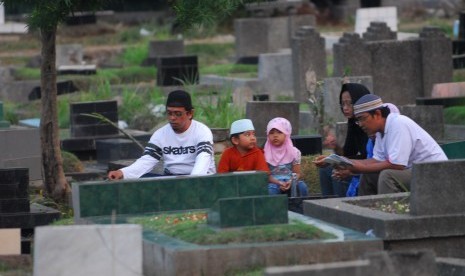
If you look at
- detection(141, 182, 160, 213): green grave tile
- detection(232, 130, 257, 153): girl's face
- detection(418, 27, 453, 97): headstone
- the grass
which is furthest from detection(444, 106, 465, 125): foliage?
the grass

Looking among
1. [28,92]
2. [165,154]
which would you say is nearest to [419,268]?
[165,154]

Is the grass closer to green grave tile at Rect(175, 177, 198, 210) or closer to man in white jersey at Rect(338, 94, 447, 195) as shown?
green grave tile at Rect(175, 177, 198, 210)

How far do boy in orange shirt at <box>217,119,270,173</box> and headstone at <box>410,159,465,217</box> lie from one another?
2.33 meters

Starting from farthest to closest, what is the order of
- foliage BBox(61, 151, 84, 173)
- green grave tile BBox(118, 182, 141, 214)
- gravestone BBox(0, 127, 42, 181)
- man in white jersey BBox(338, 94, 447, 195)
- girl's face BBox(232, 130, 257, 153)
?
foliage BBox(61, 151, 84, 173) → gravestone BBox(0, 127, 42, 181) → girl's face BBox(232, 130, 257, 153) → man in white jersey BBox(338, 94, 447, 195) → green grave tile BBox(118, 182, 141, 214)

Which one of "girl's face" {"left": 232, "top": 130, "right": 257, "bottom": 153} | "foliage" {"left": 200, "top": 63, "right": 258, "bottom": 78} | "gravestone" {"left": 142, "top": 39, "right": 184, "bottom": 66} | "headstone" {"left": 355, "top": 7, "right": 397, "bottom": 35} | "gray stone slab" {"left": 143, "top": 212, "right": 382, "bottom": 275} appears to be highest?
"headstone" {"left": 355, "top": 7, "right": 397, "bottom": 35}

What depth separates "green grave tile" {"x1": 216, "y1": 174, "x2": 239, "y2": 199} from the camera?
404 inches

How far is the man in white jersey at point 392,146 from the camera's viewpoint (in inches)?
419

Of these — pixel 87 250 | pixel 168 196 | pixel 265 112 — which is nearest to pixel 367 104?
pixel 168 196

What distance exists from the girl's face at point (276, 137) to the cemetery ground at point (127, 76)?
1.43m

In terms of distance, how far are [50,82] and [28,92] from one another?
1392 centimetres

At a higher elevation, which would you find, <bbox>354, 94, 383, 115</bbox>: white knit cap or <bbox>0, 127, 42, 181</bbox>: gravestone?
<bbox>354, 94, 383, 115</bbox>: white knit cap

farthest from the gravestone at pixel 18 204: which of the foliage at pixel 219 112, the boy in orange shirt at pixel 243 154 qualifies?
the foliage at pixel 219 112

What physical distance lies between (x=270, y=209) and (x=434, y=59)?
11.9m

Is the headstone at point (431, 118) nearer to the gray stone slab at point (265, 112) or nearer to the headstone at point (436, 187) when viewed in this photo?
the gray stone slab at point (265, 112)
